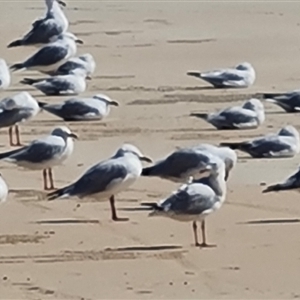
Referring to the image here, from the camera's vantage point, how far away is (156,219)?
9.98 metres

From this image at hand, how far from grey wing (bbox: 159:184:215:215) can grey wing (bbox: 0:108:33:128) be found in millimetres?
3753

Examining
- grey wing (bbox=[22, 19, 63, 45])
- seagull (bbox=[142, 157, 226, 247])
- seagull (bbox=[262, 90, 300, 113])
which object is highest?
seagull (bbox=[142, 157, 226, 247])

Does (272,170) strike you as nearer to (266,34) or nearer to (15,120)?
(15,120)

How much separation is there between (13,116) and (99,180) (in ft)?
10.2

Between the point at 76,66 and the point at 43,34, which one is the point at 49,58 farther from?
the point at 43,34

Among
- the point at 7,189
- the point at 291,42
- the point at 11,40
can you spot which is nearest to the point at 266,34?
the point at 291,42

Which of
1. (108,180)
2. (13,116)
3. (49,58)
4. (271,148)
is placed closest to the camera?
(108,180)

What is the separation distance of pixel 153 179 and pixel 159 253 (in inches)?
87.4

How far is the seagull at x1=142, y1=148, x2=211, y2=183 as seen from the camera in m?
10.0


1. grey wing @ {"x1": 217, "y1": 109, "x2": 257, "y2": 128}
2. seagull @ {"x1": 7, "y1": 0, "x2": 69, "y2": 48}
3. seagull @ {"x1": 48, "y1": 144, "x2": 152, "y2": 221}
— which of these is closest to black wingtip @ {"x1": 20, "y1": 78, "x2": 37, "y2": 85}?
seagull @ {"x1": 7, "y1": 0, "x2": 69, "y2": 48}

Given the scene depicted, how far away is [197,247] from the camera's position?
9.20 metres

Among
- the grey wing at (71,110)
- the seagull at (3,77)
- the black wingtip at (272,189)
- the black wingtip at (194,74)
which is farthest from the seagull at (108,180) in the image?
the black wingtip at (194,74)

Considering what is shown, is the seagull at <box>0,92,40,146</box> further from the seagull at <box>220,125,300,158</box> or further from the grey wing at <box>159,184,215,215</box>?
the grey wing at <box>159,184,215,215</box>

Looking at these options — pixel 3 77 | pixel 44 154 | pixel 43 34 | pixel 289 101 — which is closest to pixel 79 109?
pixel 3 77
